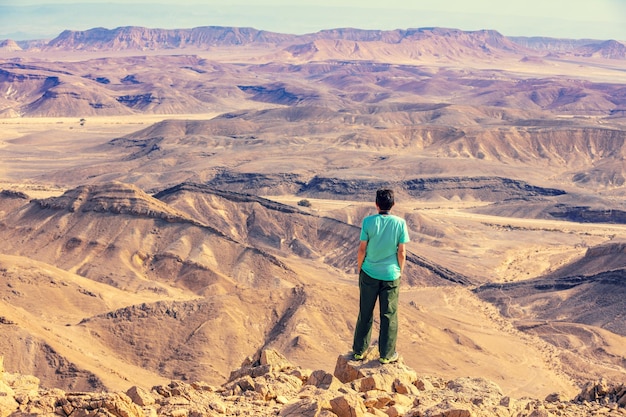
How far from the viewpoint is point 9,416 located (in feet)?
32.3

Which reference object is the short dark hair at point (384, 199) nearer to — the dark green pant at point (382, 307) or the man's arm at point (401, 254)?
the man's arm at point (401, 254)

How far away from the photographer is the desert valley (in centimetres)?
3209

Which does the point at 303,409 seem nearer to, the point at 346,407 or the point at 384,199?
the point at 346,407

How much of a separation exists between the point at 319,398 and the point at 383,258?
6.99 ft

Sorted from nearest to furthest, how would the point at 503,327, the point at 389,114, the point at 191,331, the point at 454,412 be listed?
the point at 454,412 → the point at 191,331 → the point at 503,327 → the point at 389,114

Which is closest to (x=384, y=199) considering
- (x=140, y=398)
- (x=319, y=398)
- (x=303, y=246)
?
(x=319, y=398)

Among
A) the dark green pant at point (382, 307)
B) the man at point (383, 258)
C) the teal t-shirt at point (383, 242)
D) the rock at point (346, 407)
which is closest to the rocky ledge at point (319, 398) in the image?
the rock at point (346, 407)

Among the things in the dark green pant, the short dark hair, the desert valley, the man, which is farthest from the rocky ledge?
the desert valley

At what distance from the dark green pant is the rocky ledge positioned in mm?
431

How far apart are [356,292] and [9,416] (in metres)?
27.9

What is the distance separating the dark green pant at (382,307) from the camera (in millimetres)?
11742

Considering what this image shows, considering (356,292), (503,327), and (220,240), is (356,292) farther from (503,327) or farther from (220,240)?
(220,240)

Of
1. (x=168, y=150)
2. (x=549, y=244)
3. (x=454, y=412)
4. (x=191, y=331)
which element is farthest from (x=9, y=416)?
(x=168, y=150)

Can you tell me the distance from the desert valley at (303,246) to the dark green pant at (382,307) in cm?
1272
